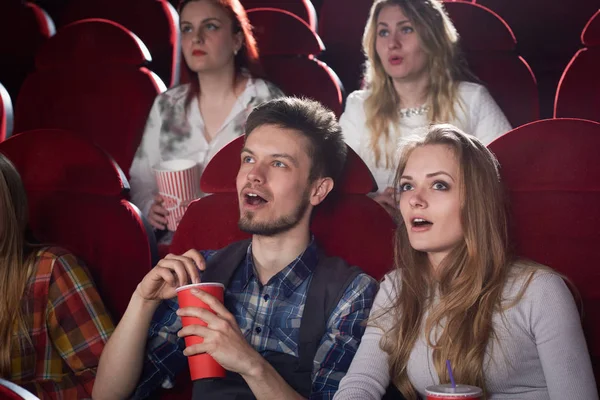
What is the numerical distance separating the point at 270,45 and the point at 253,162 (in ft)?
2.97

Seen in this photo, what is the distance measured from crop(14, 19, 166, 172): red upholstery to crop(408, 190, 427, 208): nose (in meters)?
0.97

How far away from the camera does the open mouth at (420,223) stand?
1062 mm

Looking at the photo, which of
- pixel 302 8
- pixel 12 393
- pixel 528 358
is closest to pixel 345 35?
pixel 302 8

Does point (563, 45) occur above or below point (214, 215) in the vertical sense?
above

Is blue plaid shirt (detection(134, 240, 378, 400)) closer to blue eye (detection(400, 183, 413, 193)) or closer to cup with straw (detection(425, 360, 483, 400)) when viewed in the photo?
blue eye (detection(400, 183, 413, 193))

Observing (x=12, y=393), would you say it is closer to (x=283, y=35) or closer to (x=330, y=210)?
(x=330, y=210)

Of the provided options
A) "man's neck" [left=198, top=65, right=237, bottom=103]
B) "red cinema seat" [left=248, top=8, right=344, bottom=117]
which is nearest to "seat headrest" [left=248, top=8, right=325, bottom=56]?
"red cinema seat" [left=248, top=8, right=344, bottom=117]

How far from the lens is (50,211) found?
4.42 ft

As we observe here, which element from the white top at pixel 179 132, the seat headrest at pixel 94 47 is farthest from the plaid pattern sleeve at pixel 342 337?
the seat headrest at pixel 94 47

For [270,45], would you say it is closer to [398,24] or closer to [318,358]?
[398,24]

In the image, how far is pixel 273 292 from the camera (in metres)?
1.17

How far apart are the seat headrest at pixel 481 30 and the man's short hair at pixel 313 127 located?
0.77m

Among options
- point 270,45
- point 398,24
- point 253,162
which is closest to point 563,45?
point 398,24

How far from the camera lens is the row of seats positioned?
108 cm
